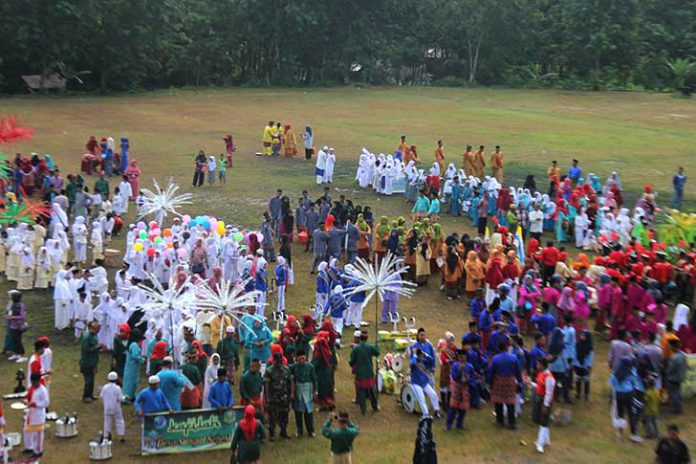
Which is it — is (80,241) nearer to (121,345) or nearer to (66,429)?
(121,345)

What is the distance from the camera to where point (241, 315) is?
13625 millimetres

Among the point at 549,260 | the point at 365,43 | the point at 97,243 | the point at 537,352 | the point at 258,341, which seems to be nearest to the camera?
the point at 537,352

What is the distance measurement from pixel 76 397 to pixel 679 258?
11004mm

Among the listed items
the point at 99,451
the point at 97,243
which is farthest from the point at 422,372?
the point at 97,243

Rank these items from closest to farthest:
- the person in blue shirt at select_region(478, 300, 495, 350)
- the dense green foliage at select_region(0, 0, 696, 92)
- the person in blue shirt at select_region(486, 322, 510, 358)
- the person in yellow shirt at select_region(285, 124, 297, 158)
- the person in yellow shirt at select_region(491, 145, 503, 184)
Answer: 1. the person in blue shirt at select_region(486, 322, 510, 358)
2. the person in blue shirt at select_region(478, 300, 495, 350)
3. the person in yellow shirt at select_region(491, 145, 503, 184)
4. the person in yellow shirt at select_region(285, 124, 297, 158)
5. the dense green foliage at select_region(0, 0, 696, 92)

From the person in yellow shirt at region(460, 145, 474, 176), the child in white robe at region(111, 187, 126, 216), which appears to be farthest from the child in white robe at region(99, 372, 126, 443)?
the person in yellow shirt at region(460, 145, 474, 176)

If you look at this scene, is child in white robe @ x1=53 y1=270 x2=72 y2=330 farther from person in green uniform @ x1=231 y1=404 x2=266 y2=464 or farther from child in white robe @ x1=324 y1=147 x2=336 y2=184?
child in white robe @ x1=324 y1=147 x2=336 y2=184

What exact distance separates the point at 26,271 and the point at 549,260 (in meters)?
9.98

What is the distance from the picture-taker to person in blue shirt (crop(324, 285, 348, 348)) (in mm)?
13938

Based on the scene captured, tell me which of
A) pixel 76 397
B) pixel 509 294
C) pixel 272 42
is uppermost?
pixel 272 42

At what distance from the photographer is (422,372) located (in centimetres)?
1141

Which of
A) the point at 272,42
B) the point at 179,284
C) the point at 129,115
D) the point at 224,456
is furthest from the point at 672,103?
the point at 224,456

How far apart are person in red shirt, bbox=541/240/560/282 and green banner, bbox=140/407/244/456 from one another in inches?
324

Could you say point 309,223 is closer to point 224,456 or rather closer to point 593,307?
point 593,307
